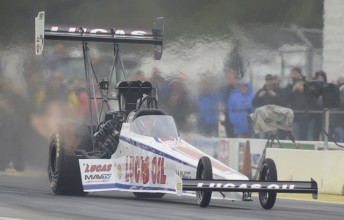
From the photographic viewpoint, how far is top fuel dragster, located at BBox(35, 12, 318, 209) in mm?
16570

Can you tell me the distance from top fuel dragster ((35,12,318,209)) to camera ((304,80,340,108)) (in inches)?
194

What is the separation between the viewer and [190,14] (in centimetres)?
3003

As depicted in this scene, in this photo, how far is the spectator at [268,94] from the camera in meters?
27.2

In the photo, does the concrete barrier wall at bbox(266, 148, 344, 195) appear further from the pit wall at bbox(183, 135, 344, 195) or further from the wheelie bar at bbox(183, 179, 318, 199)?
the wheelie bar at bbox(183, 179, 318, 199)

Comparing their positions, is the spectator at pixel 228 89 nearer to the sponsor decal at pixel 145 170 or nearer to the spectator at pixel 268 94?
the spectator at pixel 268 94

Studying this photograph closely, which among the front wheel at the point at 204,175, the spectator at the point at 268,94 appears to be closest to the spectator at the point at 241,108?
the spectator at the point at 268,94

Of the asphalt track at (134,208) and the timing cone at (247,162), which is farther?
the timing cone at (247,162)

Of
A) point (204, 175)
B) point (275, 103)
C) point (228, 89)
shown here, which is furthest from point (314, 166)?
point (204, 175)

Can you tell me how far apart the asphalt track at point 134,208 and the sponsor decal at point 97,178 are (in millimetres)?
331

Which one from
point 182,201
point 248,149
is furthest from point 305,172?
point 182,201

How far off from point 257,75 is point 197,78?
1.87m

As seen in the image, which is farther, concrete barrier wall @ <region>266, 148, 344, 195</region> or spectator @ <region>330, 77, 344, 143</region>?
spectator @ <region>330, 77, 344, 143</region>

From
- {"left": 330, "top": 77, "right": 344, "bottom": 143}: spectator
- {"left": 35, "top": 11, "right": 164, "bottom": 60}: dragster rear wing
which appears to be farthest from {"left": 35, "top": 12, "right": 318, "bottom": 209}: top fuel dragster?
{"left": 330, "top": 77, "right": 344, "bottom": 143}: spectator

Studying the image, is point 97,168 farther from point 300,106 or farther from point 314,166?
point 300,106
